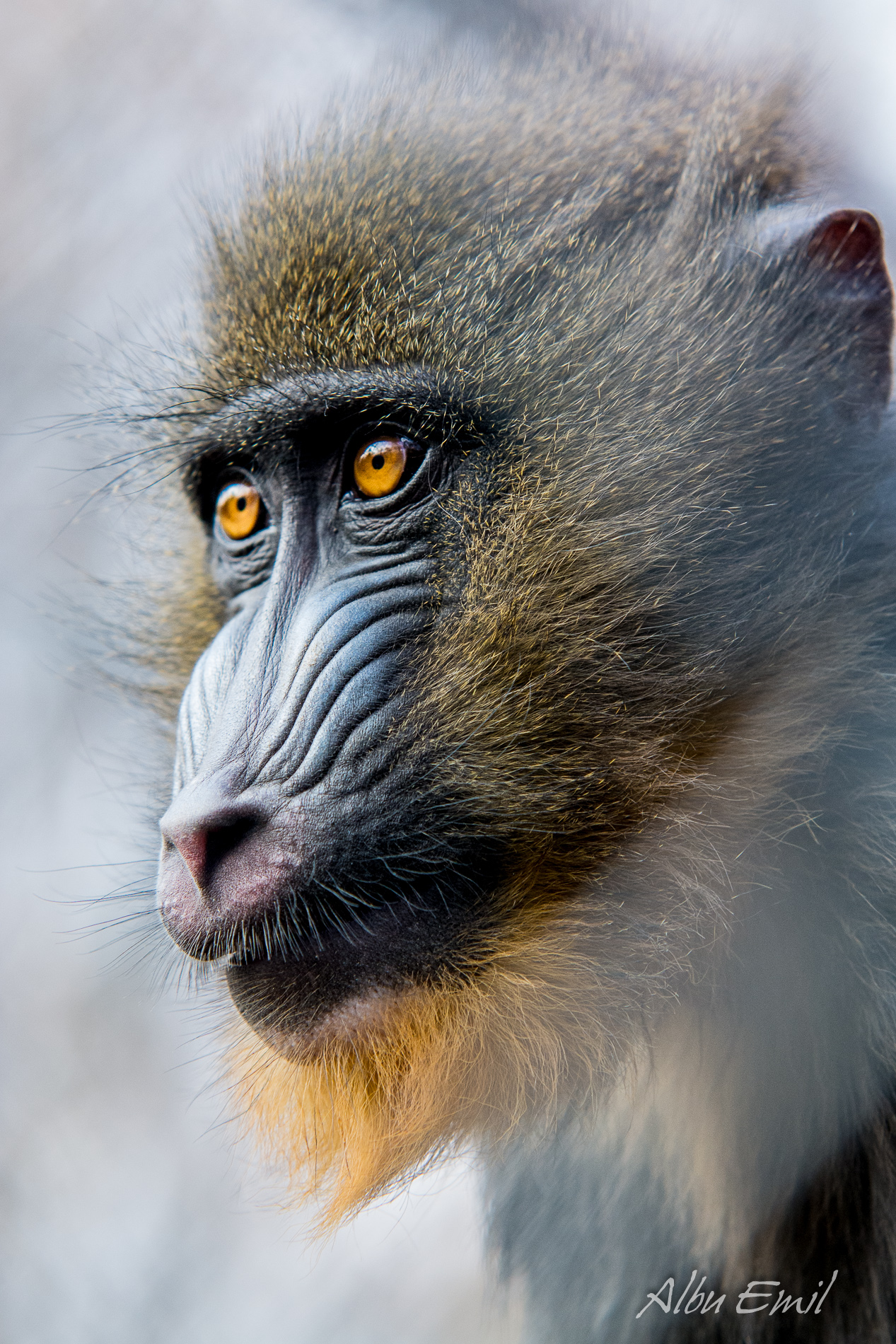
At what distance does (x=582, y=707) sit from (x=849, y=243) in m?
0.74

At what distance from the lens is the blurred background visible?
96.8 inches

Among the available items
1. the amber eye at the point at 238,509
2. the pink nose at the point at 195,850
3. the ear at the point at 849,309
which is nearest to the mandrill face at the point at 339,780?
the pink nose at the point at 195,850

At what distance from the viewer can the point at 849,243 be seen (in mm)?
1523

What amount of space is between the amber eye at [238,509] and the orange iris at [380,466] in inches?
12.1

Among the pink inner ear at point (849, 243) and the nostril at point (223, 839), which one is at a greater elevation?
the pink inner ear at point (849, 243)

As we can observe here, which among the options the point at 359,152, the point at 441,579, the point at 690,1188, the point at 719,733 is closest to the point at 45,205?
the point at 359,152

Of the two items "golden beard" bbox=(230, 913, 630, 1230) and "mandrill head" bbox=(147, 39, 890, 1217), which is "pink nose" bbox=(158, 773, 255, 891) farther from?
"golden beard" bbox=(230, 913, 630, 1230)

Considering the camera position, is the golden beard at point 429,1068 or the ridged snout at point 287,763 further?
the golden beard at point 429,1068

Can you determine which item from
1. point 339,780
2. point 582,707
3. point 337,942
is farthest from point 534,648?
point 337,942

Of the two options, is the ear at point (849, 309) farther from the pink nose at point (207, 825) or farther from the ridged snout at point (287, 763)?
the pink nose at point (207, 825)

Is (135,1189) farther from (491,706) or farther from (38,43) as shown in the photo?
(38,43)

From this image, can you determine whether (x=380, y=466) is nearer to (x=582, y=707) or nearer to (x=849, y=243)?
(x=582, y=707)

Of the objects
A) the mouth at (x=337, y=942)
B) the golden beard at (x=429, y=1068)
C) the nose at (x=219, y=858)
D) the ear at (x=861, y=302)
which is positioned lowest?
the golden beard at (x=429, y=1068)

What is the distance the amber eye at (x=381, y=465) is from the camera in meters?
Result: 1.62
